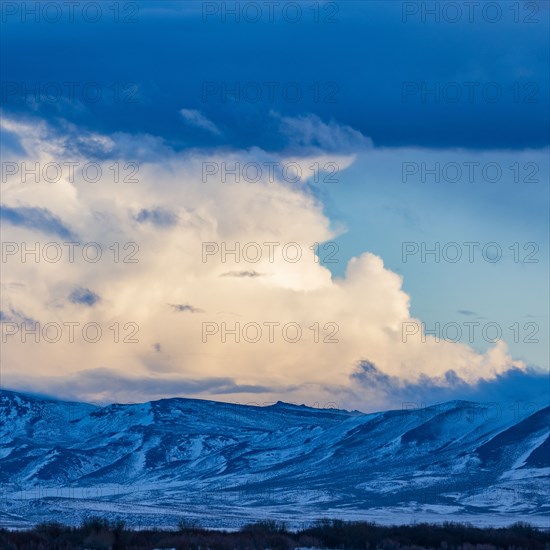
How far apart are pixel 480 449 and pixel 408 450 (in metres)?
13.8

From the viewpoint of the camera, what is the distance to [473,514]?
137m

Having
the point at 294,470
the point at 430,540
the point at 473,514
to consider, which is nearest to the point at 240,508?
the point at 473,514

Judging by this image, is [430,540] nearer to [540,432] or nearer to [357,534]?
[357,534]

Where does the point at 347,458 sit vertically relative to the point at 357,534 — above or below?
above

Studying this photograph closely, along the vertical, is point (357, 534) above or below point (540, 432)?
below

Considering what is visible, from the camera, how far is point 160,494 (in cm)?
17350

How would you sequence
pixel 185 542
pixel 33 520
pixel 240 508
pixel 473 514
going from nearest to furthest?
pixel 185 542, pixel 33 520, pixel 473 514, pixel 240 508

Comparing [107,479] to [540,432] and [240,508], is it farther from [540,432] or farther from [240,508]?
[540,432]

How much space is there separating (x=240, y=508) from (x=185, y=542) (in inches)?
4207

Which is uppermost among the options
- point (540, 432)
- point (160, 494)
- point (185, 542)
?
point (540, 432)

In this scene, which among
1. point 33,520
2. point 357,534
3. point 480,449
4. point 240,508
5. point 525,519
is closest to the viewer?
point 357,534

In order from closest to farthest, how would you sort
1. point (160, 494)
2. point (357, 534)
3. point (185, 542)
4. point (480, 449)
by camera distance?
point (185, 542), point (357, 534), point (160, 494), point (480, 449)

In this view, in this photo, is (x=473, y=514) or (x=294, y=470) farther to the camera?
(x=294, y=470)

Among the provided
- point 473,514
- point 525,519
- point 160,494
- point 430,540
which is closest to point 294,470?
point 160,494
